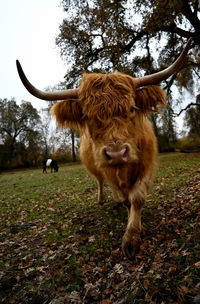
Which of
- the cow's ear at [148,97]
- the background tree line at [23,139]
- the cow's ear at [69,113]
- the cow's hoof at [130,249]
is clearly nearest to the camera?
the cow's hoof at [130,249]

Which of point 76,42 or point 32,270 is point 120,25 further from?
point 32,270

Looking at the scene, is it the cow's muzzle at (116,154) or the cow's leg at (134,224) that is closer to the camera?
the cow's muzzle at (116,154)

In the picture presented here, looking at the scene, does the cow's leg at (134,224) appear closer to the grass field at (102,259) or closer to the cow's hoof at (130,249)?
the cow's hoof at (130,249)

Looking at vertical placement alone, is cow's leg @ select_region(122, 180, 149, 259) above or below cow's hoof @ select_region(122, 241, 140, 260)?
above

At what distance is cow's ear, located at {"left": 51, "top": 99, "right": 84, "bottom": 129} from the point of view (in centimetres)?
356

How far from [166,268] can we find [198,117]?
19392 mm

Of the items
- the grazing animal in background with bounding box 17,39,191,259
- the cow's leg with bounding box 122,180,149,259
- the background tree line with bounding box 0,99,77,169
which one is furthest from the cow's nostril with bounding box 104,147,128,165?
the background tree line with bounding box 0,99,77,169

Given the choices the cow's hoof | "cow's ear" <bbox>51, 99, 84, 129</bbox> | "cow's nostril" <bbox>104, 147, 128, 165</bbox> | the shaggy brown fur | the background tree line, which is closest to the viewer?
"cow's nostril" <bbox>104, 147, 128, 165</bbox>

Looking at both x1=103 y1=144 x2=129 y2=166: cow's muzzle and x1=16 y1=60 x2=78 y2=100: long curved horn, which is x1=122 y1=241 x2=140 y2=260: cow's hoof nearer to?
x1=103 y1=144 x2=129 y2=166: cow's muzzle

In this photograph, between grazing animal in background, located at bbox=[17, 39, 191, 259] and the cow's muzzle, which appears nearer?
the cow's muzzle

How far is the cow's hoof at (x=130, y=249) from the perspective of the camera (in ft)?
9.49

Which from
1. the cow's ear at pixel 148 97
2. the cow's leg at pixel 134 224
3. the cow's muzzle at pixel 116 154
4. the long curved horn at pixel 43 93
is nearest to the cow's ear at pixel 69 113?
the long curved horn at pixel 43 93

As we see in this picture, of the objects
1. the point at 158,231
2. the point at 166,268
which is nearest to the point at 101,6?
the point at 158,231

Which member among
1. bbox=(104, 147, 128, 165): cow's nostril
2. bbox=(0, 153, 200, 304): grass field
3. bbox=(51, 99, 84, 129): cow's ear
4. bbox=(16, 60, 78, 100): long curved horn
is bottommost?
bbox=(0, 153, 200, 304): grass field
